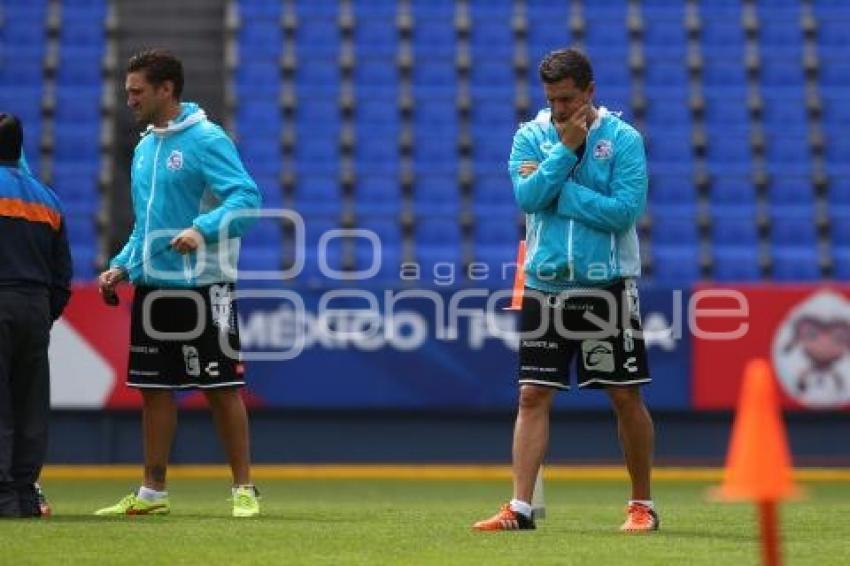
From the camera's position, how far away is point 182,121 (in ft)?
30.1

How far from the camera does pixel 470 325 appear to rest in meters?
15.5

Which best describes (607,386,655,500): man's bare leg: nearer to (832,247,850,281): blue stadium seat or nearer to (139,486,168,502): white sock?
(139,486,168,502): white sock

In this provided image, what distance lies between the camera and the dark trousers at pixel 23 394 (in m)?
8.70

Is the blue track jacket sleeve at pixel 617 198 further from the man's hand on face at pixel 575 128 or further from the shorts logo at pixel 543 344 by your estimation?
the shorts logo at pixel 543 344

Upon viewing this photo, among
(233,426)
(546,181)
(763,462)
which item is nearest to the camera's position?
(763,462)

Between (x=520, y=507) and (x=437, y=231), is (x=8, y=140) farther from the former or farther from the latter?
(x=437, y=231)

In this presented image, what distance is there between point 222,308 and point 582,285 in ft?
5.89

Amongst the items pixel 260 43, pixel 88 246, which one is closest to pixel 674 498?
pixel 88 246

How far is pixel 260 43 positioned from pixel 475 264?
4.92m

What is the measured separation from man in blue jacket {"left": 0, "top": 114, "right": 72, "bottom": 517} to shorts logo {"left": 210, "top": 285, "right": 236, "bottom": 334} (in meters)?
0.75

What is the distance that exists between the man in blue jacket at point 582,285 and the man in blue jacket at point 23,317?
2117mm


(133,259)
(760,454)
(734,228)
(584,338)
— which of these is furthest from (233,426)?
(734,228)

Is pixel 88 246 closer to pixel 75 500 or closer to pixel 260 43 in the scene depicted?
pixel 260 43

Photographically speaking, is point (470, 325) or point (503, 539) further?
point (470, 325)
